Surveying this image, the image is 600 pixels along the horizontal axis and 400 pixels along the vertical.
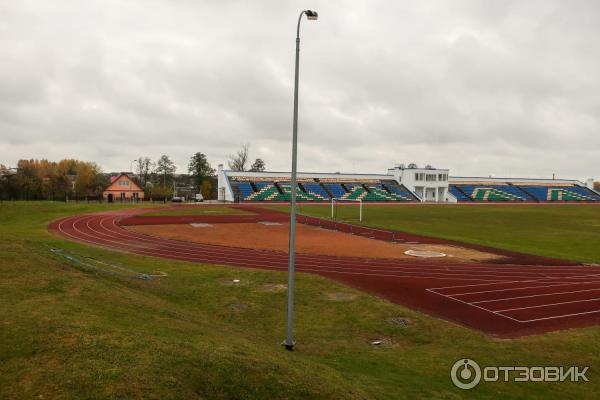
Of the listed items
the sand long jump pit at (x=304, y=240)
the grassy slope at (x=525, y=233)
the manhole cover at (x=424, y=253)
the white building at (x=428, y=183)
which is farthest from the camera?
the white building at (x=428, y=183)

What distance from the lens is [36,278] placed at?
1407 cm

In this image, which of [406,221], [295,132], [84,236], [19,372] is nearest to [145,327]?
[19,372]

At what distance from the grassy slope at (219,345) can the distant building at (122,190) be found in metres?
81.5

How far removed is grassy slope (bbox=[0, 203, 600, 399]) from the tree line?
7786 centimetres

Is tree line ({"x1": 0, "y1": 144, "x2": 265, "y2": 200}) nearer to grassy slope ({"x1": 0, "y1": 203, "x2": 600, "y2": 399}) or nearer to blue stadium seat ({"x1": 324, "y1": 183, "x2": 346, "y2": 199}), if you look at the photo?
blue stadium seat ({"x1": 324, "y1": 183, "x2": 346, "y2": 199})

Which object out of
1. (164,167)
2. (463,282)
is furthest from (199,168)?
(463,282)

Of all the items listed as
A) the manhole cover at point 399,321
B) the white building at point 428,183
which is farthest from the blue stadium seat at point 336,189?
the manhole cover at point 399,321

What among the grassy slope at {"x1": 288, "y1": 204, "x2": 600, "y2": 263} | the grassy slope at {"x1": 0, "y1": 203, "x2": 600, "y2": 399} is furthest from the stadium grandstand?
the grassy slope at {"x1": 0, "y1": 203, "x2": 600, "y2": 399}

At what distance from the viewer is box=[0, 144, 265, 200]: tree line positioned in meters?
85.4

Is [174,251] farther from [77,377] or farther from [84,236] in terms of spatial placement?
[77,377]

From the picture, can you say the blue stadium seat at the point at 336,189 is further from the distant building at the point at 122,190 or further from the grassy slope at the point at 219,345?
the grassy slope at the point at 219,345

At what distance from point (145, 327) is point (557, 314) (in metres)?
16.7

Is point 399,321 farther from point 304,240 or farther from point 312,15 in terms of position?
point 304,240

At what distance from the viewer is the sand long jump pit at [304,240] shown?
106 ft
